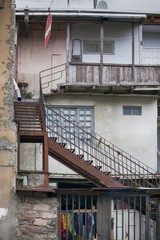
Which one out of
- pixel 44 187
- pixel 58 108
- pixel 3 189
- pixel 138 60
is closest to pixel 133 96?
pixel 138 60

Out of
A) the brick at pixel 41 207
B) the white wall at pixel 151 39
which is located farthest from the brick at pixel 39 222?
the white wall at pixel 151 39

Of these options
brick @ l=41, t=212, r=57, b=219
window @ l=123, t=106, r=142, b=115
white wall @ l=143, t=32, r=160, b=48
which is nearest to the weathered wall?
brick @ l=41, t=212, r=57, b=219

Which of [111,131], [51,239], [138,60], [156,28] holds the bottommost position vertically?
[51,239]

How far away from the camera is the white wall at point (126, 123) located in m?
20.7

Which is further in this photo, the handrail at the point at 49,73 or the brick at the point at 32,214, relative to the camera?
the handrail at the point at 49,73

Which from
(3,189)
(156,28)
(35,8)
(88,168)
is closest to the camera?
(3,189)

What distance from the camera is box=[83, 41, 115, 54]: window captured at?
71.5 feet

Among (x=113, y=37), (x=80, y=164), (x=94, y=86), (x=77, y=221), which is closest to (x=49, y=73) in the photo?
(x=94, y=86)

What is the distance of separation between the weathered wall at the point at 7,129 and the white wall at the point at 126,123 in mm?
6778

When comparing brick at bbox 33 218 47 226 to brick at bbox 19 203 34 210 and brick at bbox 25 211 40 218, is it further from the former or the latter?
brick at bbox 19 203 34 210

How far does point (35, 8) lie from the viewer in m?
20.5

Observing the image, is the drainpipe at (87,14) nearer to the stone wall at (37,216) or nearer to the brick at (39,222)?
the stone wall at (37,216)

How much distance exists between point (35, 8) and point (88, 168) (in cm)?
755

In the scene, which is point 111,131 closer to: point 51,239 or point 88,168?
point 88,168
